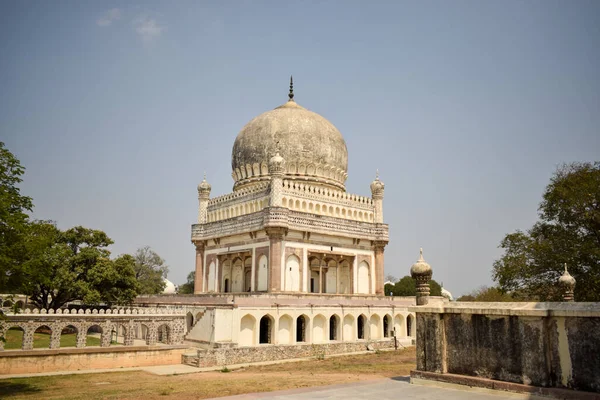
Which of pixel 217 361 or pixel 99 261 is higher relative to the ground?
pixel 99 261

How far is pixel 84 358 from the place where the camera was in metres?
20.8

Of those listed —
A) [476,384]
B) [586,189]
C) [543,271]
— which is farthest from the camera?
[543,271]

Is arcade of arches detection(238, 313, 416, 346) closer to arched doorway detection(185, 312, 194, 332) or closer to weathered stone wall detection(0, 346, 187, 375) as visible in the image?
weathered stone wall detection(0, 346, 187, 375)

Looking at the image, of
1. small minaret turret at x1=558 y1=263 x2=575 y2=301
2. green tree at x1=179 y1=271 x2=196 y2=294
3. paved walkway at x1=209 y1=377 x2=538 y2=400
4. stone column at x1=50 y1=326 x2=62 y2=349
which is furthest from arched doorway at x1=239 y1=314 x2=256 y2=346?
green tree at x1=179 y1=271 x2=196 y2=294

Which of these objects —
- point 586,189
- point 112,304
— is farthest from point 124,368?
point 586,189

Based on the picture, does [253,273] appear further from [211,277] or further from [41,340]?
[41,340]

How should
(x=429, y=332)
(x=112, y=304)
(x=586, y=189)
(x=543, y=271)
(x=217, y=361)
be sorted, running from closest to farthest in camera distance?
(x=429, y=332) → (x=217, y=361) → (x=586, y=189) → (x=543, y=271) → (x=112, y=304)

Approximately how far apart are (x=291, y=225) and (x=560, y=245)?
1474cm

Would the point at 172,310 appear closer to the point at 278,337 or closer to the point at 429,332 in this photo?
the point at 278,337

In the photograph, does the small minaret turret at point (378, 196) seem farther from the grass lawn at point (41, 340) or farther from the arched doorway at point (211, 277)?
the grass lawn at point (41, 340)

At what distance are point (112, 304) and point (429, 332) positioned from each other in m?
26.9

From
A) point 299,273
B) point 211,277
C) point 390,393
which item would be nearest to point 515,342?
point 390,393

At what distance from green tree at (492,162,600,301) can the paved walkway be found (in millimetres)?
13992

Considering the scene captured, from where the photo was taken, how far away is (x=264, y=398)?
33.6 ft
